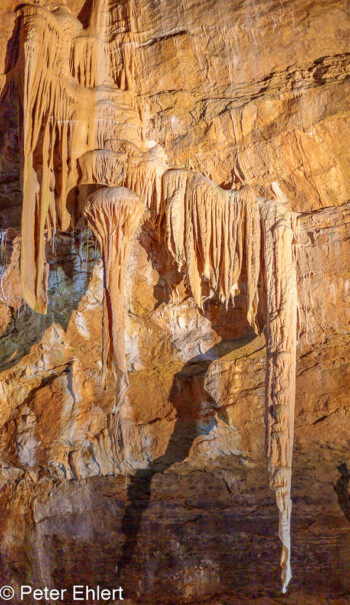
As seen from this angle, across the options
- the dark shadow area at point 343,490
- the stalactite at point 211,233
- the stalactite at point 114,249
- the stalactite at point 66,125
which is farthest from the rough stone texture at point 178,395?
the stalactite at point 114,249

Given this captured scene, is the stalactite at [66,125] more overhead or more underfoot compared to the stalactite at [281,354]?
more overhead

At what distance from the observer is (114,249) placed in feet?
16.8

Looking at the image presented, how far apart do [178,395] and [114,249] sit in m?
2.27

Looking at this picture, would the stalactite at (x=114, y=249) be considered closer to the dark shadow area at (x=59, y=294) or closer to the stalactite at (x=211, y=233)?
the stalactite at (x=211, y=233)

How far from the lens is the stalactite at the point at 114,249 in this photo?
16.4 ft

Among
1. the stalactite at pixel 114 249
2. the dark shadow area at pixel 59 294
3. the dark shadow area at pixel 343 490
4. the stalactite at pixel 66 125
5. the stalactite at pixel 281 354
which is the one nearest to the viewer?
the stalactite at pixel 281 354

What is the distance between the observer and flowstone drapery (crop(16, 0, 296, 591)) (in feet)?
16.6

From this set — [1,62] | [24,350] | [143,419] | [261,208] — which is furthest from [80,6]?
[143,419]

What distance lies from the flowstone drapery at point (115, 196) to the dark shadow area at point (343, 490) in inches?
A: 64.9

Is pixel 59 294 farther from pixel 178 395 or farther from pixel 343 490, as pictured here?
pixel 343 490

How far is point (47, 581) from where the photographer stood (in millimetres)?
6914

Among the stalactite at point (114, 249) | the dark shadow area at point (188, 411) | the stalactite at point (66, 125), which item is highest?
the stalactite at point (66, 125)

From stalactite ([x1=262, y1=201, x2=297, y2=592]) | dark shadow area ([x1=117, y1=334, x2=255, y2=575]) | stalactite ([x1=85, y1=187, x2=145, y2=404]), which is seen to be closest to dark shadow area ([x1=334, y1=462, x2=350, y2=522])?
dark shadow area ([x1=117, y1=334, x2=255, y2=575])

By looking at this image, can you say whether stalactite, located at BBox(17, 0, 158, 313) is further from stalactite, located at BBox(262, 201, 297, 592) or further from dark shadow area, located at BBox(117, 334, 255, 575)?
dark shadow area, located at BBox(117, 334, 255, 575)
